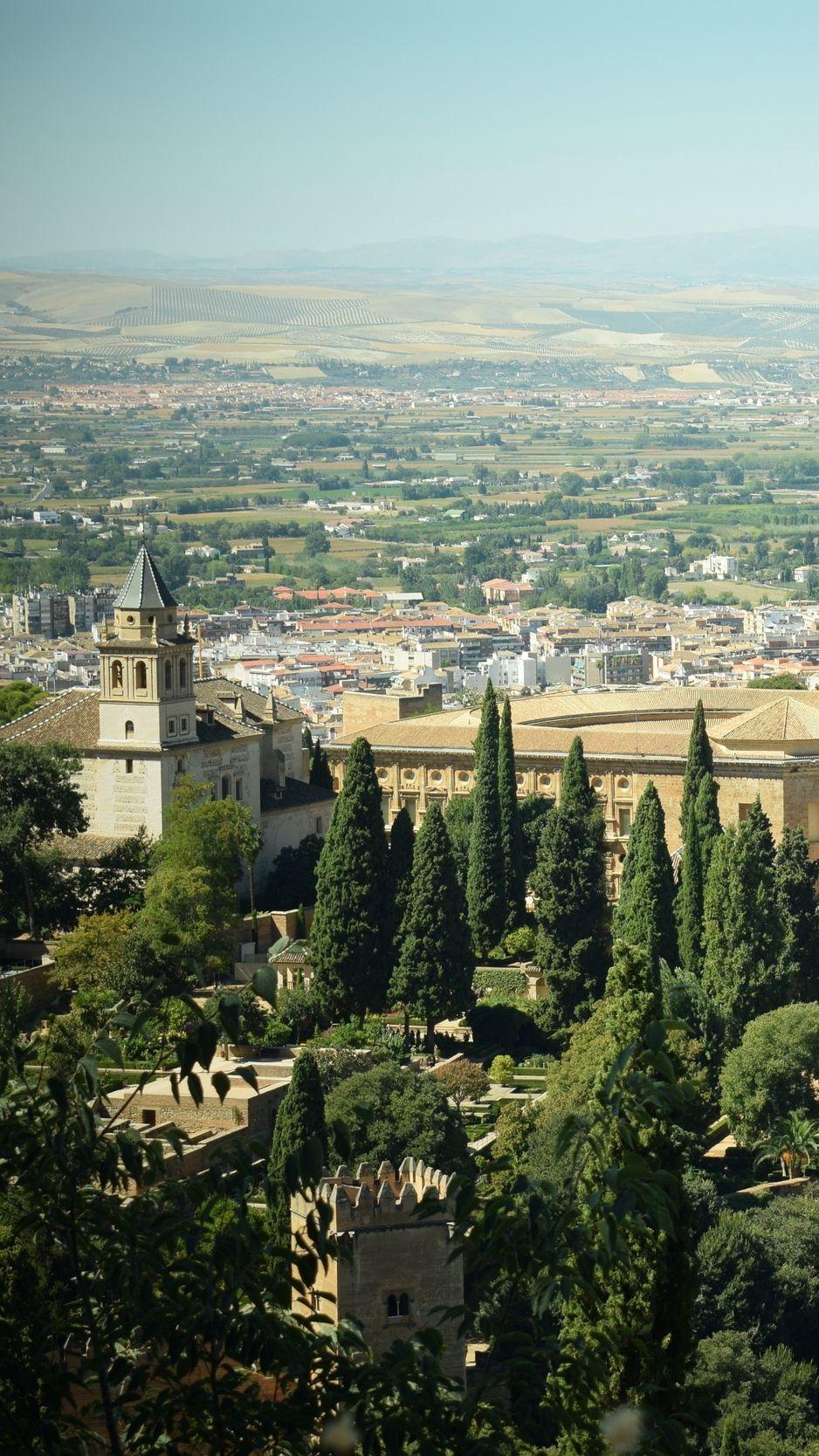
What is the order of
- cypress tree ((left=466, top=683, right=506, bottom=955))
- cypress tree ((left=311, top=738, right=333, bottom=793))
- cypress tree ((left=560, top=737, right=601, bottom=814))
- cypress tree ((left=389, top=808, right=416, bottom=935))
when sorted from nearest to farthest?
cypress tree ((left=389, top=808, right=416, bottom=935)) → cypress tree ((left=466, top=683, right=506, bottom=955)) → cypress tree ((left=560, top=737, right=601, bottom=814)) → cypress tree ((left=311, top=738, right=333, bottom=793))

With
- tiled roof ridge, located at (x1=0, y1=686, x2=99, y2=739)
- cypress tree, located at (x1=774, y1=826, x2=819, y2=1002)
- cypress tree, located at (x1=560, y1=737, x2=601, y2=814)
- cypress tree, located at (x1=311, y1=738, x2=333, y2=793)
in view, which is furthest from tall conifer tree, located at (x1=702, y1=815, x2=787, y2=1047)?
cypress tree, located at (x1=311, y1=738, x2=333, y2=793)

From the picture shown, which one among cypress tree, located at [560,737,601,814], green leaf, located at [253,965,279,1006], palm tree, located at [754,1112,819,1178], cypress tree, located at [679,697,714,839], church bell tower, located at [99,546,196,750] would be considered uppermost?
green leaf, located at [253,965,279,1006]

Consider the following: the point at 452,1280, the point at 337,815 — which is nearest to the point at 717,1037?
the point at 337,815

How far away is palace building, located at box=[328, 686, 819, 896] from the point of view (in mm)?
47031

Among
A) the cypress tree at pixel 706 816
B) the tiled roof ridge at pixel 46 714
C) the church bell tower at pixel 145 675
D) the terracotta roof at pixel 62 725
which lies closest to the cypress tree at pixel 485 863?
the cypress tree at pixel 706 816

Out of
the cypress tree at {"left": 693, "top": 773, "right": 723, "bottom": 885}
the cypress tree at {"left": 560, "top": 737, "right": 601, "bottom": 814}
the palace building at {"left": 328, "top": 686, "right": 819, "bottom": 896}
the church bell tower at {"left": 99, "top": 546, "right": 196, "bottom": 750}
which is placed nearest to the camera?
the cypress tree at {"left": 693, "top": 773, "right": 723, "bottom": 885}

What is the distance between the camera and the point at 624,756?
49344 mm

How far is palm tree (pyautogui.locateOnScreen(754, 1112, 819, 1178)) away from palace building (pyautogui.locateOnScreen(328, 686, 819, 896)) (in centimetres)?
1361

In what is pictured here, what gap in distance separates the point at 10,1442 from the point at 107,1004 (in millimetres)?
22716

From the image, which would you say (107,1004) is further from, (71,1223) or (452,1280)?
(71,1223)

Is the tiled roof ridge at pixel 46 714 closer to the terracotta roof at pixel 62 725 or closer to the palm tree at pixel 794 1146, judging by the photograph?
the terracotta roof at pixel 62 725

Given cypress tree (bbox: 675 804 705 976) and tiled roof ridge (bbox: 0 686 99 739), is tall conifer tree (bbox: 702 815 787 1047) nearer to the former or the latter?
cypress tree (bbox: 675 804 705 976)

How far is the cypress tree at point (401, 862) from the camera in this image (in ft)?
121

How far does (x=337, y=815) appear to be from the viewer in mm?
37406
